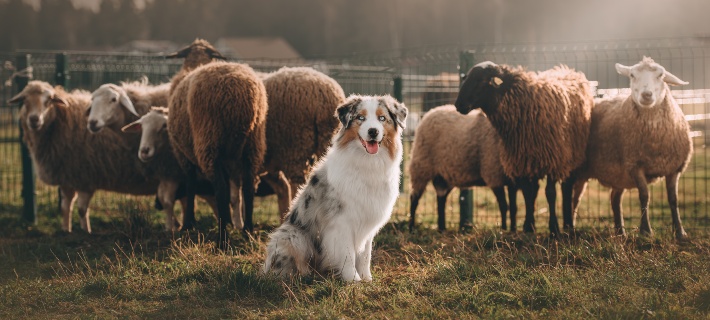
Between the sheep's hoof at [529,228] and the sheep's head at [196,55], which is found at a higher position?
the sheep's head at [196,55]

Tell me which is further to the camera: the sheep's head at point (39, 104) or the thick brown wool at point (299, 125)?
the sheep's head at point (39, 104)

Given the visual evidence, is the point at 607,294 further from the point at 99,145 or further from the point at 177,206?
the point at 177,206

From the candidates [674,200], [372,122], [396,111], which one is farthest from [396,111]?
[674,200]

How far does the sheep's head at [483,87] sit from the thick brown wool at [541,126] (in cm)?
9

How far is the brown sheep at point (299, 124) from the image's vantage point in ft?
28.6

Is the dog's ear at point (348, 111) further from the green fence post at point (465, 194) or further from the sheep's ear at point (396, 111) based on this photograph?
the green fence post at point (465, 194)

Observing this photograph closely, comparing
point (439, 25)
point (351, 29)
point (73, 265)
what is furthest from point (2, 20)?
point (73, 265)

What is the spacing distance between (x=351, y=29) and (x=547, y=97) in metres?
64.6

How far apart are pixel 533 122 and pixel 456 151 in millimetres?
1372

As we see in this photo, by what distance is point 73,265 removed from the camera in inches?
294

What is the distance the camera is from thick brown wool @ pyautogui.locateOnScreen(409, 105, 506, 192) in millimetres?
9266

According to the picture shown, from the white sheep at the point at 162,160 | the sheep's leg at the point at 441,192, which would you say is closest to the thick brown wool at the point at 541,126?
the sheep's leg at the point at 441,192

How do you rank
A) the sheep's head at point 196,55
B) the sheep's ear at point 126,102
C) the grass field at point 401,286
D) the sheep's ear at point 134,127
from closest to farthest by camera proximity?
1. the grass field at point 401,286
2. the sheep's ear at point 134,127
3. the sheep's ear at point 126,102
4. the sheep's head at point 196,55

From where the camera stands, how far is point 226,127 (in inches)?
316
